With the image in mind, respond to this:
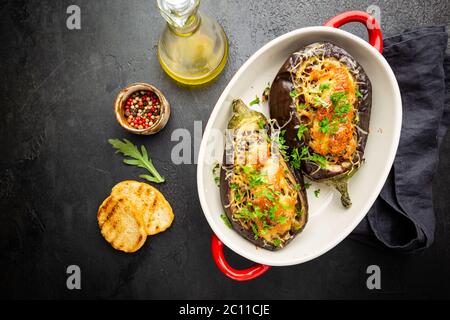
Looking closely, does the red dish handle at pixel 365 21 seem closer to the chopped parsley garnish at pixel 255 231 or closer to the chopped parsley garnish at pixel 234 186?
the chopped parsley garnish at pixel 234 186

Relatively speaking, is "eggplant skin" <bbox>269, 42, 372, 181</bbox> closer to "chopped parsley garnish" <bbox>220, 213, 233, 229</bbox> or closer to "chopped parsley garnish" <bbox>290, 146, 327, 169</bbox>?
"chopped parsley garnish" <bbox>290, 146, 327, 169</bbox>

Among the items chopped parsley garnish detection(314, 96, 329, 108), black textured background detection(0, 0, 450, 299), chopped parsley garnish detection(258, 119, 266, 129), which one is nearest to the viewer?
chopped parsley garnish detection(314, 96, 329, 108)

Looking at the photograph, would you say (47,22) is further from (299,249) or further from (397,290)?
(397,290)

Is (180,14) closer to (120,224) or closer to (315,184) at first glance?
(315,184)

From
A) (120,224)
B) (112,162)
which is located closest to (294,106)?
(112,162)

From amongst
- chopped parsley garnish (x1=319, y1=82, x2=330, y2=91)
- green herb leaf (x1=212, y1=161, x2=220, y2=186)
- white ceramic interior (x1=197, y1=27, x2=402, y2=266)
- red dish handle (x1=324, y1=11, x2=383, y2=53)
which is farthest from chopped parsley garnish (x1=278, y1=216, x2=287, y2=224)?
red dish handle (x1=324, y1=11, x2=383, y2=53)
